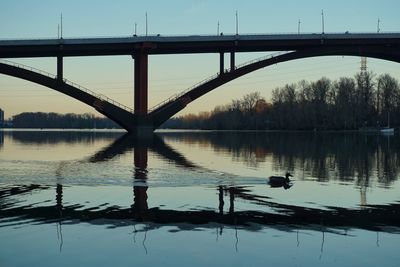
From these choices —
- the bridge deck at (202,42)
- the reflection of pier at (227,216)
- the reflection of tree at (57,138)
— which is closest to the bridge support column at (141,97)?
the bridge deck at (202,42)

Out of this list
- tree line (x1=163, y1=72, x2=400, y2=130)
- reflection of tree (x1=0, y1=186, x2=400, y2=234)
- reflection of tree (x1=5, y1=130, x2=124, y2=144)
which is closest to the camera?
reflection of tree (x1=0, y1=186, x2=400, y2=234)

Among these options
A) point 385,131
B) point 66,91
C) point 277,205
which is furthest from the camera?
point 385,131

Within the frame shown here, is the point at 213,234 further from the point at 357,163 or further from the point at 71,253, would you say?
the point at 357,163

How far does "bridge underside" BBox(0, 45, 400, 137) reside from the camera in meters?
61.7

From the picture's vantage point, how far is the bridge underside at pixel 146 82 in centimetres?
6166

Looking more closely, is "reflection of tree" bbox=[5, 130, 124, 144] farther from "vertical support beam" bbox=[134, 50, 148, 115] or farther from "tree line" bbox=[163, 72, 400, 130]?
"tree line" bbox=[163, 72, 400, 130]

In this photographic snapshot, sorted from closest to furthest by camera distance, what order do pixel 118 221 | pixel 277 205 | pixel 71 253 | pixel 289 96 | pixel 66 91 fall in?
pixel 71 253 → pixel 118 221 → pixel 277 205 → pixel 66 91 → pixel 289 96

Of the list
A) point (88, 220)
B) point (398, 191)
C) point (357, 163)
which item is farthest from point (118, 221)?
point (357, 163)

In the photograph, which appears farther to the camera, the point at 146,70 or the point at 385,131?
the point at 385,131

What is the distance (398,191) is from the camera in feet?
53.2

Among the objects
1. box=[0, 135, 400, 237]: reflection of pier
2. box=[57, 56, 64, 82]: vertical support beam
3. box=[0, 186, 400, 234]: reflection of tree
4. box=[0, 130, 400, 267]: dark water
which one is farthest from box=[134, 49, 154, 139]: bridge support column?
box=[0, 186, 400, 234]: reflection of tree

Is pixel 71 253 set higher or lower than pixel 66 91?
lower

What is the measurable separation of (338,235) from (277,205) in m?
3.35

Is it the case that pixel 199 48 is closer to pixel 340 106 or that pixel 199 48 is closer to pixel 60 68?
pixel 60 68
